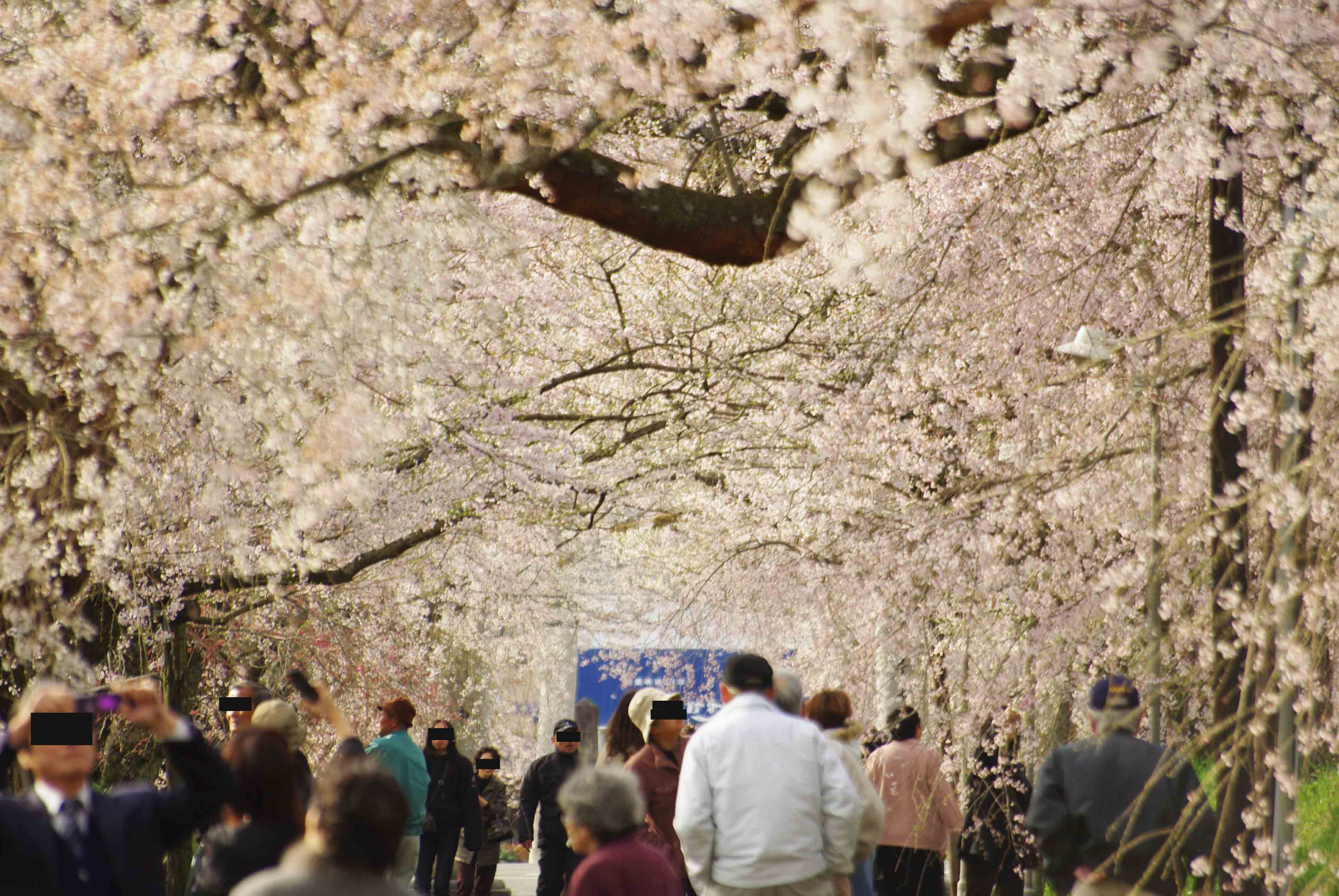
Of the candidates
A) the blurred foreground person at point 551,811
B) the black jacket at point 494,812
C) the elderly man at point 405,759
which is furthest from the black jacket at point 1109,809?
→ the black jacket at point 494,812

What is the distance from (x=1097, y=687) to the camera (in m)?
5.84

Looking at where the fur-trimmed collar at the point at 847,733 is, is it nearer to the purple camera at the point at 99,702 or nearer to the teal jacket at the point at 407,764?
the teal jacket at the point at 407,764

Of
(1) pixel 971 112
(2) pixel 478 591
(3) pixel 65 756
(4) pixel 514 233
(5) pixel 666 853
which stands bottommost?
(5) pixel 666 853

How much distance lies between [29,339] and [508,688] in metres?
→ 29.7

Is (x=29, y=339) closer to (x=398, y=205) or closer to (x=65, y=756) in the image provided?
(x=398, y=205)

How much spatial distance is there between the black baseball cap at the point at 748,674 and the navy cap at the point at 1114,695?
1.27 m

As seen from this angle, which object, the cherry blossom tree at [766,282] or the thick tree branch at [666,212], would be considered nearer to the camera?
the cherry blossom tree at [766,282]

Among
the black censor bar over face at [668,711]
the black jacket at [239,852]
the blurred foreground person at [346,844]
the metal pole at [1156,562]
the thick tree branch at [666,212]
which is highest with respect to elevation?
the thick tree branch at [666,212]

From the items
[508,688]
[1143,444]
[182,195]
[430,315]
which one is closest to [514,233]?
[430,315]

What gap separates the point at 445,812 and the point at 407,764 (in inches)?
127

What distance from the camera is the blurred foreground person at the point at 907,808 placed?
873 centimetres

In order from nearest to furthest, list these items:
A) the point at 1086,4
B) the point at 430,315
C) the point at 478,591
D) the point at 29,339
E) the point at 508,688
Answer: the point at 1086,4 → the point at 29,339 → the point at 430,315 → the point at 478,591 → the point at 508,688

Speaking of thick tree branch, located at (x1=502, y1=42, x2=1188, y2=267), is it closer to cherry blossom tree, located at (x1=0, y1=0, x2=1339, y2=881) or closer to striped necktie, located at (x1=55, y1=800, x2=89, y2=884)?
cherry blossom tree, located at (x1=0, y1=0, x2=1339, y2=881)

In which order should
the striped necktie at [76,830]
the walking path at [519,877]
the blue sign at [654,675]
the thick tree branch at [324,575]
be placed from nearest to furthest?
the striped necktie at [76,830] → the thick tree branch at [324,575] → the walking path at [519,877] → the blue sign at [654,675]
